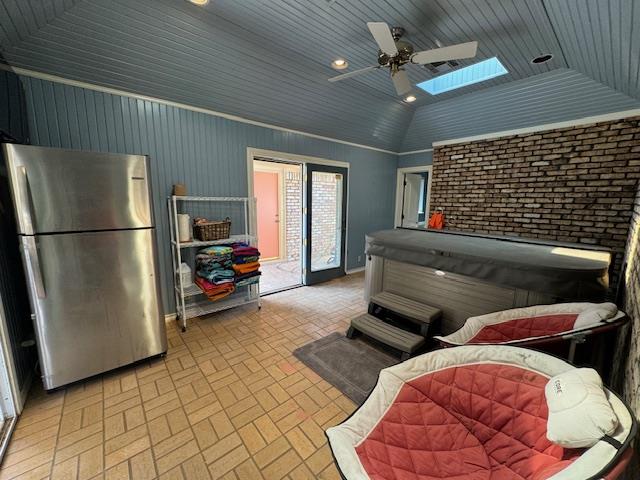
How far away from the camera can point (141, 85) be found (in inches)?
94.9

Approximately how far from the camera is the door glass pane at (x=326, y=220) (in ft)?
14.0

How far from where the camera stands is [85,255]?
181cm

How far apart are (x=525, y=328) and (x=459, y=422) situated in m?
0.82

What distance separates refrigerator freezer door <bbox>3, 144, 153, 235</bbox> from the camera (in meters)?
1.58

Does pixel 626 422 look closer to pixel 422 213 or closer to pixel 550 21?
pixel 550 21

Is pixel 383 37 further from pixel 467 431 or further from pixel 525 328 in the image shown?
pixel 467 431

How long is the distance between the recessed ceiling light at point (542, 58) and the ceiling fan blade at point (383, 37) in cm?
167

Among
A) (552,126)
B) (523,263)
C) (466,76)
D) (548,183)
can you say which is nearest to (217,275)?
(523,263)

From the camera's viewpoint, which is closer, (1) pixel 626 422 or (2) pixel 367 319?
(1) pixel 626 422

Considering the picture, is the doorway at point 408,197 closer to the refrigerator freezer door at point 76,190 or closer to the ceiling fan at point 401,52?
the ceiling fan at point 401,52

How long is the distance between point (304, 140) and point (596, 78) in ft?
11.2

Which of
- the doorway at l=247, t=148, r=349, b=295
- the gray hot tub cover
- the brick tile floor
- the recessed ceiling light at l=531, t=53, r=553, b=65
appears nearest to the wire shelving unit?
the doorway at l=247, t=148, r=349, b=295

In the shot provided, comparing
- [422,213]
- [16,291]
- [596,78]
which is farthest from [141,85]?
[422,213]

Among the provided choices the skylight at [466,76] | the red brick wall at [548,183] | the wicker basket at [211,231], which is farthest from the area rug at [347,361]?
the skylight at [466,76]
